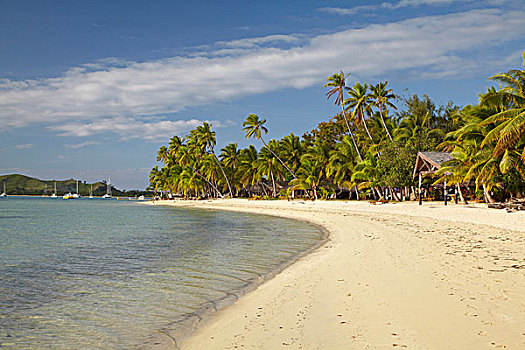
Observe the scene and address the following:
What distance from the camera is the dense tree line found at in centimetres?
2169

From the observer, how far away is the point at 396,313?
5.09 m

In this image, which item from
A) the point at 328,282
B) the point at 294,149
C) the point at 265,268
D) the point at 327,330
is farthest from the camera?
the point at 294,149

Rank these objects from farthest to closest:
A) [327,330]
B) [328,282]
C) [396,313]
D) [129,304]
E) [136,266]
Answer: [136,266]
[328,282]
[129,304]
[396,313]
[327,330]

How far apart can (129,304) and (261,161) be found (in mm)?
55502

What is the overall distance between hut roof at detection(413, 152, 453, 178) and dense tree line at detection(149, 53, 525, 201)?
105cm

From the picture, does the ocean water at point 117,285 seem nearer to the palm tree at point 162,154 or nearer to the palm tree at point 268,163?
the palm tree at point 268,163

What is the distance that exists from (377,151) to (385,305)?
1570 inches

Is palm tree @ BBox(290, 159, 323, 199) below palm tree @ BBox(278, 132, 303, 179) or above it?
below

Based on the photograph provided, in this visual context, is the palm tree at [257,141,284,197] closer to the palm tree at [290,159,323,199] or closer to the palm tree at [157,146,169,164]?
the palm tree at [290,159,323,199]

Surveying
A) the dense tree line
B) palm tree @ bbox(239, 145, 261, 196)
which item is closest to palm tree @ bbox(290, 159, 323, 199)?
the dense tree line

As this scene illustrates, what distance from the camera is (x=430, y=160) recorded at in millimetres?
29578

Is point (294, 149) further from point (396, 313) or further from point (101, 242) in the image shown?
point (396, 313)

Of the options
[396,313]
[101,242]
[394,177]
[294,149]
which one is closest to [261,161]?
[294,149]

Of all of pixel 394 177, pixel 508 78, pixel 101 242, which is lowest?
pixel 101 242
